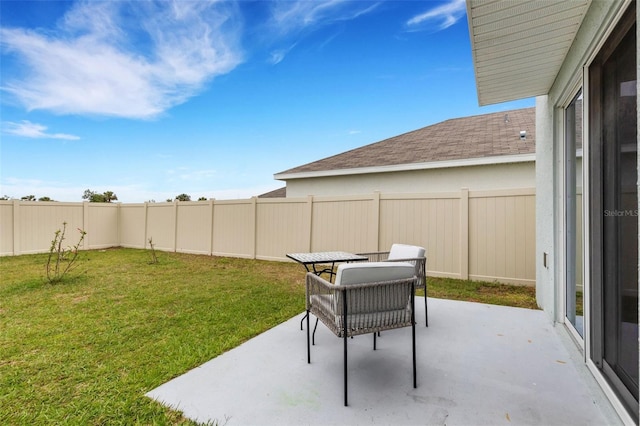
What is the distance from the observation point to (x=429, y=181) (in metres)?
9.12

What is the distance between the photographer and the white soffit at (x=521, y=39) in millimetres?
2082

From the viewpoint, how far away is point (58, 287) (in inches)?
221

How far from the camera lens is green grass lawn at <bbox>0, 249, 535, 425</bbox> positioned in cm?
210

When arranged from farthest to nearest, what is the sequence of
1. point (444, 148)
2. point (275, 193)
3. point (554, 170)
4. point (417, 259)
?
point (275, 193), point (444, 148), point (417, 259), point (554, 170)

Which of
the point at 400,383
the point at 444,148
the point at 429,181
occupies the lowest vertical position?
the point at 400,383

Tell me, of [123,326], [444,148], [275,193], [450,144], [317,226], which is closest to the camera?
[123,326]

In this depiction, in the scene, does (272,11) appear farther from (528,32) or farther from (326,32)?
(528,32)

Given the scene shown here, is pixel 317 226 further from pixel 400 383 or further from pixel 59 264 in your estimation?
pixel 59 264

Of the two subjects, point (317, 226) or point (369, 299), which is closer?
point (369, 299)

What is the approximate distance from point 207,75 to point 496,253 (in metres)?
9.51

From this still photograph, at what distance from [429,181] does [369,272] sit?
764 cm

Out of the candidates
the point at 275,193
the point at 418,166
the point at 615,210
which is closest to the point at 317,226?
the point at 418,166

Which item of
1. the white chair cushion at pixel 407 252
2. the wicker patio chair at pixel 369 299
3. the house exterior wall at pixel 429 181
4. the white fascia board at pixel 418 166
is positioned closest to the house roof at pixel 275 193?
the white fascia board at pixel 418 166

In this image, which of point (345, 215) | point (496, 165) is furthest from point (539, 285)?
point (496, 165)
